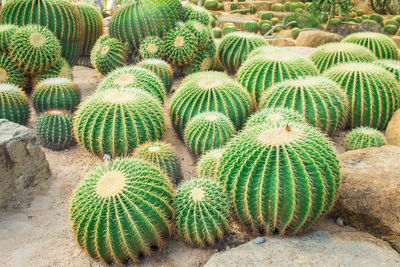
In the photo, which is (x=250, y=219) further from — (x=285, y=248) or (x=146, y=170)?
(x=146, y=170)

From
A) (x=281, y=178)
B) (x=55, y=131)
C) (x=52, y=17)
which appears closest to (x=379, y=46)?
(x=281, y=178)

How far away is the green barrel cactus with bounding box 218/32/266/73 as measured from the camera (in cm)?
617

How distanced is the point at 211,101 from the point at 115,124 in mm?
1061

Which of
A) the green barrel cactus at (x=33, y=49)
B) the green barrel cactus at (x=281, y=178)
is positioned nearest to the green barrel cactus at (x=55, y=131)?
the green barrel cactus at (x=33, y=49)

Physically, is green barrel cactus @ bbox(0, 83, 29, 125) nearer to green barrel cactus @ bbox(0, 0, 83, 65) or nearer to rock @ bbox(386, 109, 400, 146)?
green barrel cactus @ bbox(0, 0, 83, 65)

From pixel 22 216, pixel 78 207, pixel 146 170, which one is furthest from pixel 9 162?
pixel 146 170

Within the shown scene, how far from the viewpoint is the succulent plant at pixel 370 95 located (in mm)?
4492

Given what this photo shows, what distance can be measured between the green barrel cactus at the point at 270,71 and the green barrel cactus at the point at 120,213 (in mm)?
2308

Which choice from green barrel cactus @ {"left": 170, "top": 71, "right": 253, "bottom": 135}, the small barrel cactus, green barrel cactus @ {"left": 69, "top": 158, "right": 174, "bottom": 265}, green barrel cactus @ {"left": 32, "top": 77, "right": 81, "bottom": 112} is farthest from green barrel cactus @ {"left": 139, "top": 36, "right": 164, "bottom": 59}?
green barrel cactus @ {"left": 69, "top": 158, "right": 174, "bottom": 265}

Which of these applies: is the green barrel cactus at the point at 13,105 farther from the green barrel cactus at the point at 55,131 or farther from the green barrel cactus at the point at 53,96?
the green barrel cactus at the point at 55,131

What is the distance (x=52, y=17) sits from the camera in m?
6.04

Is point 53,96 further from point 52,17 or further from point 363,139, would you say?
point 363,139

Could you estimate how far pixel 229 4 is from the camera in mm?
17109

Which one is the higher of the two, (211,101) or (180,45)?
(180,45)
